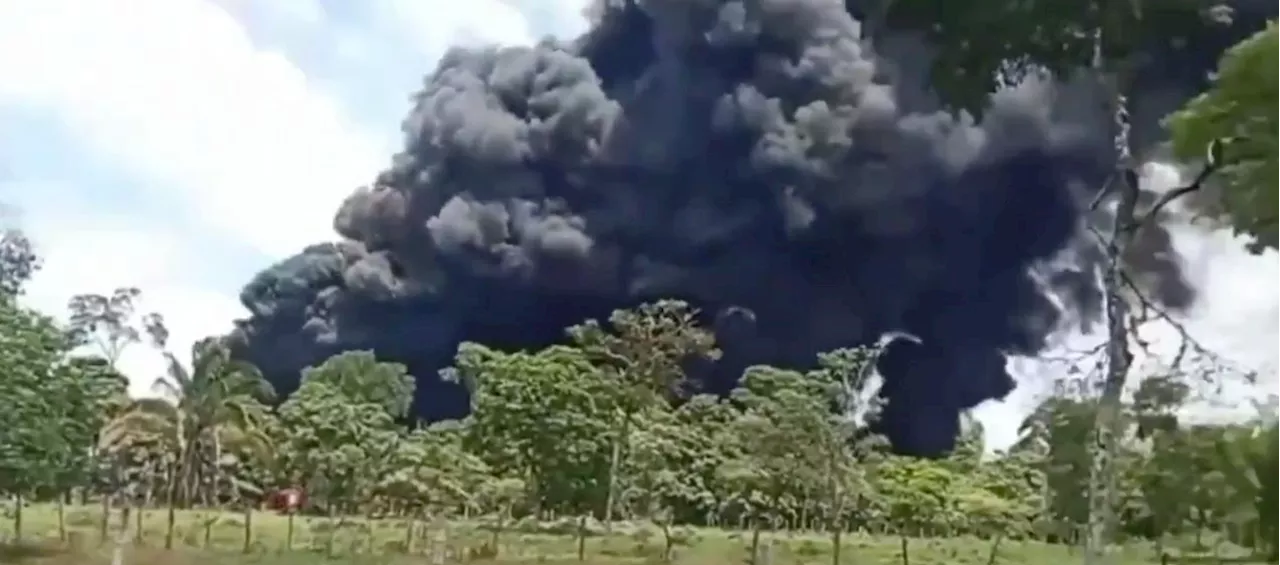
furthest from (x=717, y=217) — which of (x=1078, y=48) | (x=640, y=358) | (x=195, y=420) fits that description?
(x=1078, y=48)

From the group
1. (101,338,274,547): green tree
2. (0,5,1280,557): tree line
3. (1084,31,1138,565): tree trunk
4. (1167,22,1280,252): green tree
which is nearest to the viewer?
(1167,22,1280,252): green tree

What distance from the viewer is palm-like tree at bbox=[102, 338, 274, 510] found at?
22375 mm

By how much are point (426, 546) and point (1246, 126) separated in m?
14.9

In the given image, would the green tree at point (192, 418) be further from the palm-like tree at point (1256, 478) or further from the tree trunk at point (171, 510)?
the palm-like tree at point (1256, 478)

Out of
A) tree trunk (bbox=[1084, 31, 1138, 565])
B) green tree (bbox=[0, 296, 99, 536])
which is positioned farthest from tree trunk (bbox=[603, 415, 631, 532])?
tree trunk (bbox=[1084, 31, 1138, 565])

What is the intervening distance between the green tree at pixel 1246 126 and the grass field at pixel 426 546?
12183mm

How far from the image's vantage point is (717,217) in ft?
104

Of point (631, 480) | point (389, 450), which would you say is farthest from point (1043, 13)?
point (389, 450)

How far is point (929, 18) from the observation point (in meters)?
12.6

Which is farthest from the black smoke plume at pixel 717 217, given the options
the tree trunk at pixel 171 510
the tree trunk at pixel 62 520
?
the tree trunk at pixel 62 520

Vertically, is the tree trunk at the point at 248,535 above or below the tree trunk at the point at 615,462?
below

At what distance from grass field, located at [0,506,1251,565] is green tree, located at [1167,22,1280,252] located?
12183 millimetres

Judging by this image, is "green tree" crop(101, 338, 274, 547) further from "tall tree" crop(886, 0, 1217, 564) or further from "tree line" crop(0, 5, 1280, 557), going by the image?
"tall tree" crop(886, 0, 1217, 564)

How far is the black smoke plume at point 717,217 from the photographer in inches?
1158
